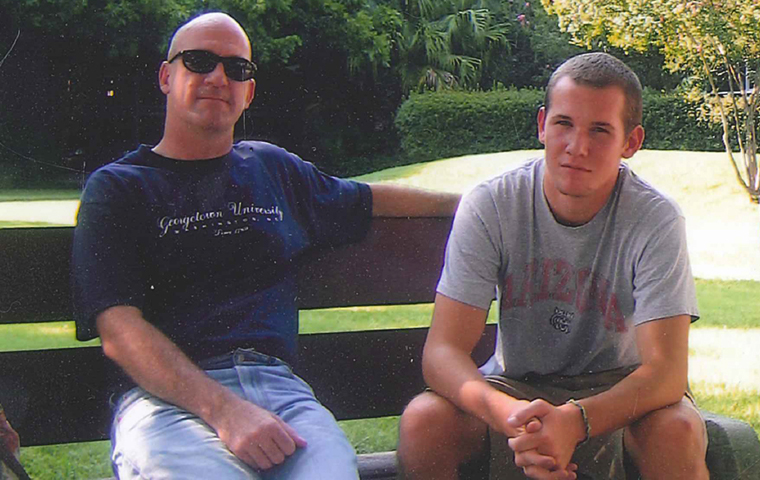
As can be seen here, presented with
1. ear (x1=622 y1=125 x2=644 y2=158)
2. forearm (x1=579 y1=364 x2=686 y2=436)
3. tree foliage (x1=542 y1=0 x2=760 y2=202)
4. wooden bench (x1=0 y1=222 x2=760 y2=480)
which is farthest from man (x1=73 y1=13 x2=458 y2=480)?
tree foliage (x1=542 y1=0 x2=760 y2=202)

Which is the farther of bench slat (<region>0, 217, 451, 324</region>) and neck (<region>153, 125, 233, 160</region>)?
bench slat (<region>0, 217, 451, 324</region>)

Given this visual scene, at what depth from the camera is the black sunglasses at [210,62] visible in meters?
1.83

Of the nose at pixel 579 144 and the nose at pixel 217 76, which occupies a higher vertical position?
the nose at pixel 217 76

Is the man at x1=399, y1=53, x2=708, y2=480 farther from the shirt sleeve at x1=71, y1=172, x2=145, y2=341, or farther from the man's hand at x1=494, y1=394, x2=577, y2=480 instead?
the shirt sleeve at x1=71, y1=172, x2=145, y2=341

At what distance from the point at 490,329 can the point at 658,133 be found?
0.66 metres

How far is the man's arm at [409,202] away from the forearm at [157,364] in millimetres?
599

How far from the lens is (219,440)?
64.8 inches

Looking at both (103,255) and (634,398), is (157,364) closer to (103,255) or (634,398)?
(103,255)

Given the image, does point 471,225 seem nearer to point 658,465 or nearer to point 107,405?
point 658,465

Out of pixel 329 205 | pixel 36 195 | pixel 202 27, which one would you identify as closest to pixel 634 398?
pixel 329 205

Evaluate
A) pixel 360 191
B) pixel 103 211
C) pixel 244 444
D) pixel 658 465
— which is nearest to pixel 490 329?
pixel 360 191

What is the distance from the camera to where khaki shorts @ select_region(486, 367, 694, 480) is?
176 centimetres

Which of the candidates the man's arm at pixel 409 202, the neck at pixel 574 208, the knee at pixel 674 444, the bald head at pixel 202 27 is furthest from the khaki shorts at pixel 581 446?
the bald head at pixel 202 27

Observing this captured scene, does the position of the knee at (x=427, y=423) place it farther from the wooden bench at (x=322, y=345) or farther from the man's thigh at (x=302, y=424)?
the wooden bench at (x=322, y=345)
